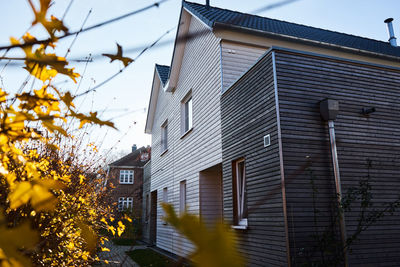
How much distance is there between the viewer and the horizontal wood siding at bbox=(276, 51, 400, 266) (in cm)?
532

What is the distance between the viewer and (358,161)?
19.2ft

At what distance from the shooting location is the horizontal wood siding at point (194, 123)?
28.5ft

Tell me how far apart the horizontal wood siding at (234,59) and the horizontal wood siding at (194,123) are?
0.76 ft

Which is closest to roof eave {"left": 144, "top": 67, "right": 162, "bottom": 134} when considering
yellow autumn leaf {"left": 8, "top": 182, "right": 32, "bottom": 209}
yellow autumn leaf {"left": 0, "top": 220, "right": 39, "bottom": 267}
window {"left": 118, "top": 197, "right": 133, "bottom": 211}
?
window {"left": 118, "top": 197, "right": 133, "bottom": 211}

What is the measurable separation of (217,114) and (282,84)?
110 inches

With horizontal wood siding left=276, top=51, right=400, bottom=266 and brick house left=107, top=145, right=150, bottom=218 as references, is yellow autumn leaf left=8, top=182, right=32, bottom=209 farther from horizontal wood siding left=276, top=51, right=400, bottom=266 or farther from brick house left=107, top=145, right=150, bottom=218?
horizontal wood siding left=276, top=51, right=400, bottom=266

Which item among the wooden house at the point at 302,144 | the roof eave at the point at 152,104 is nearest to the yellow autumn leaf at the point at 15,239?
the wooden house at the point at 302,144

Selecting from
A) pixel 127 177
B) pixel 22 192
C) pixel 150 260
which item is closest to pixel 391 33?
pixel 150 260

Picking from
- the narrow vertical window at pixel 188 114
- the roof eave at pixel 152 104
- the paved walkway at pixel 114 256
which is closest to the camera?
the paved walkway at pixel 114 256

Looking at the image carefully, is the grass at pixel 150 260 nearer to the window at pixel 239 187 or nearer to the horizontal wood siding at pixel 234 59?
the window at pixel 239 187

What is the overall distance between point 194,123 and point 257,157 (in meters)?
4.31

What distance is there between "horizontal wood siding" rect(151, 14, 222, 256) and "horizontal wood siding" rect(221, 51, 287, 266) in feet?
3.08

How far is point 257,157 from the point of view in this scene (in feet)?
20.5

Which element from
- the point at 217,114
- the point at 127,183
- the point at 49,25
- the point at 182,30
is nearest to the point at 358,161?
the point at 217,114
